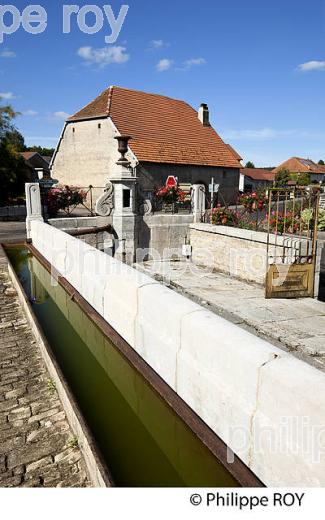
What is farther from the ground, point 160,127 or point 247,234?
point 160,127

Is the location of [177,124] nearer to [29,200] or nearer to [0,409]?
[29,200]

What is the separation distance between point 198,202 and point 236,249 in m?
3.32

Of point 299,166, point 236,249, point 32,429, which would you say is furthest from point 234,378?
point 299,166

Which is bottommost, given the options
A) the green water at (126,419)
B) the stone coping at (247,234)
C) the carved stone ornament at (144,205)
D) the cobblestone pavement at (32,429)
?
the green water at (126,419)

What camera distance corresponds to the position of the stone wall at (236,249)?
920 cm

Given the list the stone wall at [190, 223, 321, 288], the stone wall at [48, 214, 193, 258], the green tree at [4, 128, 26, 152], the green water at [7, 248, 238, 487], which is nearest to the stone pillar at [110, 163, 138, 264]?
the stone wall at [48, 214, 193, 258]

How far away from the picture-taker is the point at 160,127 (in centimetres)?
2664

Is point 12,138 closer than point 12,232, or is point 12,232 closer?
point 12,232

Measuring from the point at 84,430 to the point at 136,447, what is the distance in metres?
0.67

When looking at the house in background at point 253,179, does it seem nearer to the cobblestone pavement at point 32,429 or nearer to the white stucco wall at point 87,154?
the white stucco wall at point 87,154

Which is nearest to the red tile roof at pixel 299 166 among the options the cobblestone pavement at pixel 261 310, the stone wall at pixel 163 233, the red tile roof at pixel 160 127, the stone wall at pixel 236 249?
the red tile roof at pixel 160 127

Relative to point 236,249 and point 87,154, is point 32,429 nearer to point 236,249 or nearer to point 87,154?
point 236,249

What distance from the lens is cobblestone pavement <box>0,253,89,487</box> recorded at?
2.58 m
